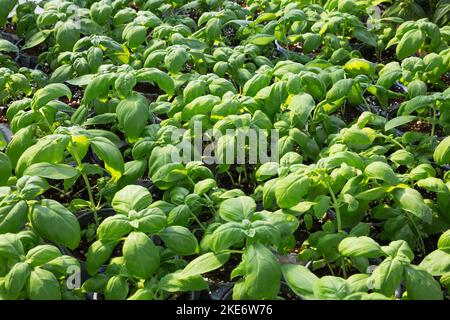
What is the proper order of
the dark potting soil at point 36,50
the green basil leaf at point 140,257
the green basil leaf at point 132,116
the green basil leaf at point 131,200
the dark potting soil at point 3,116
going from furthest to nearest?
the dark potting soil at point 36,50 < the dark potting soil at point 3,116 < the green basil leaf at point 132,116 < the green basil leaf at point 131,200 < the green basil leaf at point 140,257

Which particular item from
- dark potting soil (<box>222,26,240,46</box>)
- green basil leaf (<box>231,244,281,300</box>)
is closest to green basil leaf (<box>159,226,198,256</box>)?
green basil leaf (<box>231,244,281,300</box>)

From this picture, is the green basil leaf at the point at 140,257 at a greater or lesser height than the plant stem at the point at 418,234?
greater

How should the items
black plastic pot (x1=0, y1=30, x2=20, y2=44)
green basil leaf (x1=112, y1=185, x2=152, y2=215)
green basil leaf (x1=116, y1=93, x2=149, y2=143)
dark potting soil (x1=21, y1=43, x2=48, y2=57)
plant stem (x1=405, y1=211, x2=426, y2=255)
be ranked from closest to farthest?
green basil leaf (x1=112, y1=185, x2=152, y2=215) → plant stem (x1=405, y1=211, x2=426, y2=255) → green basil leaf (x1=116, y1=93, x2=149, y2=143) → dark potting soil (x1=21, y1=43, x2=48, y2=57) → black plastic pot (x1=0, y1=30, x2=20, y2=44)

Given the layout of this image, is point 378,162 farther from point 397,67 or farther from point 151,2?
point 151,2

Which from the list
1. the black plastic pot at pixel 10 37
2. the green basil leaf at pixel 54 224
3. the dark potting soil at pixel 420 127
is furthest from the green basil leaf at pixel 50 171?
the black plastic pot at pixel 10 37

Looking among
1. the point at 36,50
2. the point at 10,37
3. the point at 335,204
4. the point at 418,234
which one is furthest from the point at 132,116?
the point at 10,37

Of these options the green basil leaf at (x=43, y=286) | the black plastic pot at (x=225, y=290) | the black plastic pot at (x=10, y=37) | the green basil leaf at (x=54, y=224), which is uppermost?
the black plastic pot at (x=10, y=37)

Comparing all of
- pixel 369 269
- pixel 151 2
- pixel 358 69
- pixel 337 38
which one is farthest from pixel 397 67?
pixel 151 2

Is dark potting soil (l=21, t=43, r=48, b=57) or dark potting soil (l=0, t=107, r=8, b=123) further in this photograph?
dark potting soil (l=21, t=43, r=48, b=57)

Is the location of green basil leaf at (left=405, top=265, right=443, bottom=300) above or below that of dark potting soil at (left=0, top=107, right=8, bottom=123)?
below

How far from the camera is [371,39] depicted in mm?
2570

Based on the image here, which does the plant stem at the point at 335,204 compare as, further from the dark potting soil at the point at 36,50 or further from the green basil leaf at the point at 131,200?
the dark potting soil at the point at 36,50

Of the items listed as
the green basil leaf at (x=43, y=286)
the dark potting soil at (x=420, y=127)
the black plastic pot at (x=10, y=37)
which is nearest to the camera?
the green basil leaf at (x=43, y=286)

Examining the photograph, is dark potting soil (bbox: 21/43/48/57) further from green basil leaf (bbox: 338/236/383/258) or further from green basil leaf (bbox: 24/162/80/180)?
green basil leaf (bbox: 338/236/383/258)
